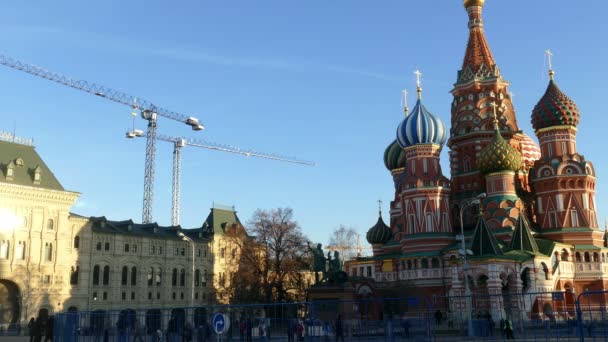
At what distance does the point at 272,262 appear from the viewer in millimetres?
58344

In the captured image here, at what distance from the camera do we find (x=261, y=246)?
5928 cm

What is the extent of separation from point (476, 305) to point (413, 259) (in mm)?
14301

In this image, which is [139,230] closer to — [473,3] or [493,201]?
[493,201]

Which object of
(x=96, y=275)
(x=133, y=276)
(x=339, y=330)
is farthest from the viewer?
(x=133, y=276)

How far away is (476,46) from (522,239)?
2471cm

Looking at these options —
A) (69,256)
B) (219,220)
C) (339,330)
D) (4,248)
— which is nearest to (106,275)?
(69,256)

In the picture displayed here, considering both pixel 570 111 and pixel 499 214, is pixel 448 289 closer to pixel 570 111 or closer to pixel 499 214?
pixel 499 214

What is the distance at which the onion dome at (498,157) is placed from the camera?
57.5 meters

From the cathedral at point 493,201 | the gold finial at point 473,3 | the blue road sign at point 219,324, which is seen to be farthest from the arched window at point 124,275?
the blue road sign at point 219,324

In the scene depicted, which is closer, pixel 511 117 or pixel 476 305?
pixel 476 305

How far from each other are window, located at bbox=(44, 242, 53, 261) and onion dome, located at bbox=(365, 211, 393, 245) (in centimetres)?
3357

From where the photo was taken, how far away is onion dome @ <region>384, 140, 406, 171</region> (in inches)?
2948

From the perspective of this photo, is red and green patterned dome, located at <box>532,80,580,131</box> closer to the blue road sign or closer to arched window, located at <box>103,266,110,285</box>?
arched window, located at <box>103,266,110,285</box>

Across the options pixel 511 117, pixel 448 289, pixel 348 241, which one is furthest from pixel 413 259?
pixel 348 241
